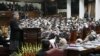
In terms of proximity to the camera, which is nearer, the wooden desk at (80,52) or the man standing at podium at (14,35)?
the wooden desk at (80,52)

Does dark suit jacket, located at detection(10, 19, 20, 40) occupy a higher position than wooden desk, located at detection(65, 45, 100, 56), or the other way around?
dark suit jacket, located at detection(10, 19, 20, 40)

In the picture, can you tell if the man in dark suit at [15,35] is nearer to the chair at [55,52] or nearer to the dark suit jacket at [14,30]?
the dark suit jacket at [14,30]

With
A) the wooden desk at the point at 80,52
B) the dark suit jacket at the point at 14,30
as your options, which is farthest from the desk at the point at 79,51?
the dark suit jacket at the point at 14,30

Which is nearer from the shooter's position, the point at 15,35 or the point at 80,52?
the point at 80,52

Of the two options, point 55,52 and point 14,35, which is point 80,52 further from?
point 14,35

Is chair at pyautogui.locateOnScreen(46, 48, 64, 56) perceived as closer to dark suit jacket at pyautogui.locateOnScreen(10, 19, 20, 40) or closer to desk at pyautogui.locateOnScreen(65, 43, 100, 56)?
desk at pyautogui.locateOnScreen(65, 43, 100, 56)

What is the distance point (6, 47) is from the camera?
24.1 ft

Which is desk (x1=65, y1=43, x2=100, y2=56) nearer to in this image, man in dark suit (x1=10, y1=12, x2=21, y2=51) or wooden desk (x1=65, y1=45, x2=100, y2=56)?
wooden desk (x1=65, y1=45, x2=100, y2=56)

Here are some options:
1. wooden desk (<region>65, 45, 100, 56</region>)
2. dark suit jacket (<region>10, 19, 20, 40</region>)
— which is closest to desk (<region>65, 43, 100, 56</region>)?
wooden desk (<region>65, 45, 100, 56</region>)

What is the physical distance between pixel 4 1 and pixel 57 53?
26.0 m

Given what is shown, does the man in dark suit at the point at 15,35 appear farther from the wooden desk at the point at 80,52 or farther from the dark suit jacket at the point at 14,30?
the wooden desk at the point at 80,52

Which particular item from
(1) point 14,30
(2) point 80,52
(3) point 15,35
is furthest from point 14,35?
(2) point 80,52

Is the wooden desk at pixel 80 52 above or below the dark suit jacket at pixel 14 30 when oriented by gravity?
below

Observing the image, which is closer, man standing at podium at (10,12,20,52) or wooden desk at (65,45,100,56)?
wooden desk at (65,45,100,56)
